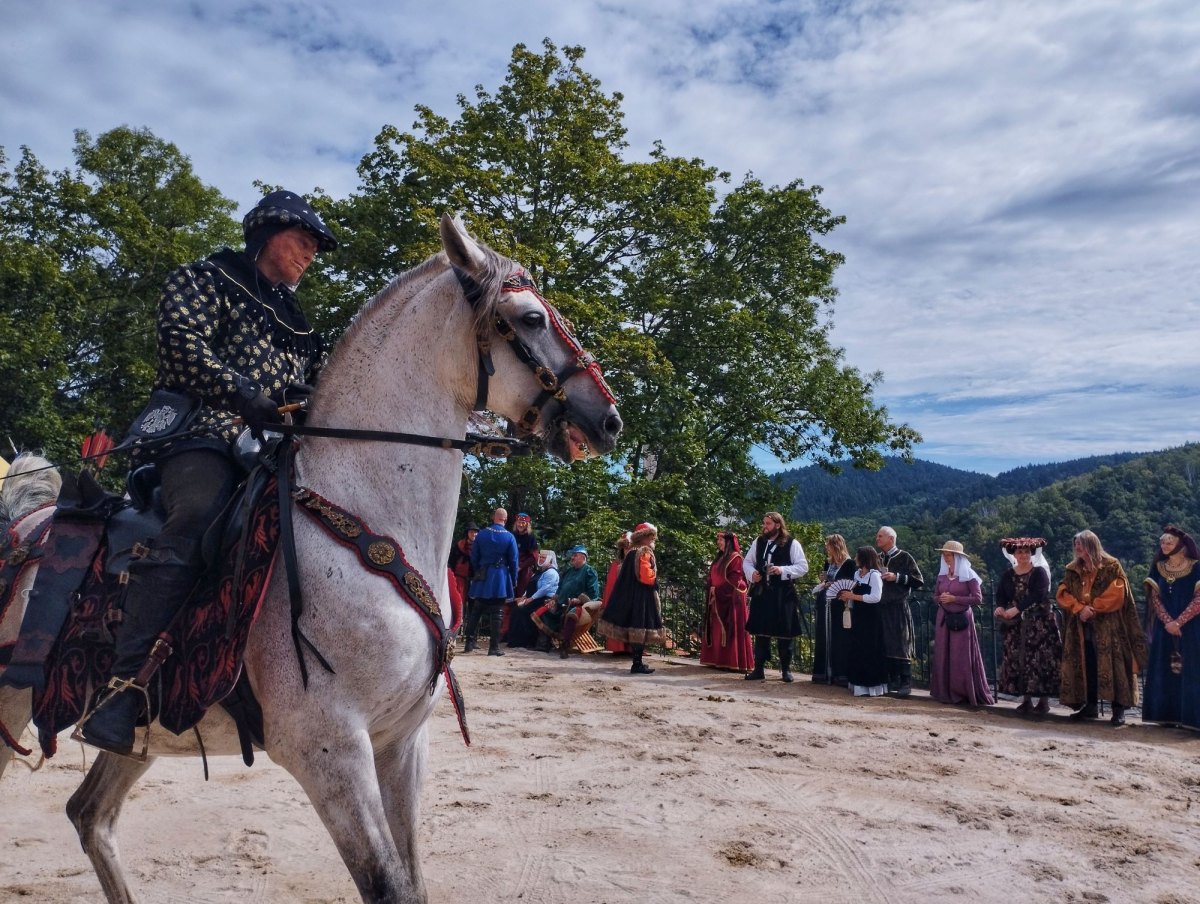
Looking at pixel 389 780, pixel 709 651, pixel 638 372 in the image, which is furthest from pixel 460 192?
pixel 389 780

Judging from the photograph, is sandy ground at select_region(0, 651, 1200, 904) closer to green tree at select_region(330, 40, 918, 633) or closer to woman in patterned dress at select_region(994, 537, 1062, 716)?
woman in patterned dress at select_region(994, 537, 1062, 716)

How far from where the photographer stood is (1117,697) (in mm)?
9102

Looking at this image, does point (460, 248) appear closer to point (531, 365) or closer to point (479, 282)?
point (479, 282)

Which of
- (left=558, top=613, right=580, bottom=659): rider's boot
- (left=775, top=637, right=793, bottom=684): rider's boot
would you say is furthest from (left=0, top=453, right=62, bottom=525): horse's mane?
(left=558, top=613, right=580, bottom=659): rider's boot

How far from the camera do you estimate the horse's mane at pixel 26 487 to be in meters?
3.72

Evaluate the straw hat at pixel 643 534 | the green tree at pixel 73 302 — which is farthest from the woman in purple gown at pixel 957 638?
the green tree at pixel 73 302

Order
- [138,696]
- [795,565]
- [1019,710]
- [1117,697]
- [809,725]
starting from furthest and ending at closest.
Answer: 1. [795,565]
2. [1019,710]
3. [1117,697]
4. [809,725]
5. [138,696]

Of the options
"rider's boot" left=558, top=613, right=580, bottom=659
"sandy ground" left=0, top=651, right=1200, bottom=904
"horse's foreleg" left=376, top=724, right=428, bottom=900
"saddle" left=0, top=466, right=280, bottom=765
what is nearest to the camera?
"saddle" left=0, top=466, right=280, bottom=765

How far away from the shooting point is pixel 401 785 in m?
2.85

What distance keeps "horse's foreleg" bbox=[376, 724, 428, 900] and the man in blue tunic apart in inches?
407

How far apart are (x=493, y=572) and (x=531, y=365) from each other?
34.7 ft

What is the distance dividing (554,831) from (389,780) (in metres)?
2.16

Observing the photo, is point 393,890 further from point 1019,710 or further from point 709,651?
point 709,651

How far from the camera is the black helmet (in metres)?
3.18
